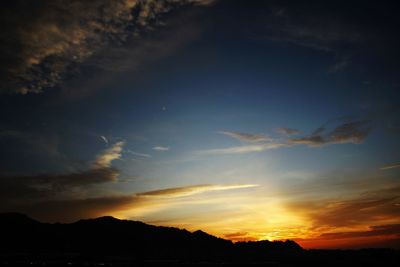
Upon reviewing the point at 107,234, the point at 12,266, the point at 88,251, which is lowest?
the point at 12,266

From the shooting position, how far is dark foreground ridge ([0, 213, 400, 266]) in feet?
410

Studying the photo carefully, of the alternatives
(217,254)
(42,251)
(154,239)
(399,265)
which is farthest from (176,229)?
(399,265)

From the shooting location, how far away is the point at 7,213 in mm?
160875

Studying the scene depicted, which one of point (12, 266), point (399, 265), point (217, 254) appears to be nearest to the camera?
point (12, 266)

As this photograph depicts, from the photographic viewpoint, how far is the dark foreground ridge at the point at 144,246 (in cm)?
12488

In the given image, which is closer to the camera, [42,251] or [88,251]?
[42,251]

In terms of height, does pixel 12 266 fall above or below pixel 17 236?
below

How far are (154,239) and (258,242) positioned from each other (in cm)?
6603

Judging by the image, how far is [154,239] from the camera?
17150 centimetres

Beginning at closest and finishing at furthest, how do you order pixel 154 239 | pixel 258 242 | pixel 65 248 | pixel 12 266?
pixel 12 266 → pixel 65 248 → pixel 154 239 → pixel 258 242

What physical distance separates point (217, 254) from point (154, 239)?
38190 mm

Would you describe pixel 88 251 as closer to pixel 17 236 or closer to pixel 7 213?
pixel 17 236

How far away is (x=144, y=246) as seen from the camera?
15812 cm

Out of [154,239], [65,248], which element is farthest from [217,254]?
[65,248]
